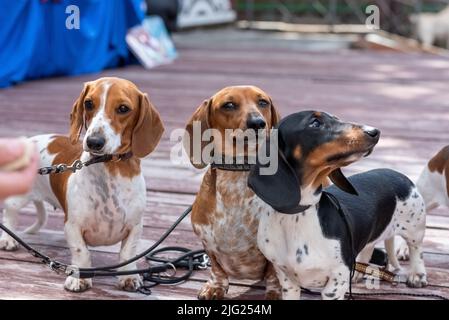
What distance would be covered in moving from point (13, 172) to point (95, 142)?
1034mm

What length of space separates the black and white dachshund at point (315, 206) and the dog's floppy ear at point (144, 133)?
403 mm

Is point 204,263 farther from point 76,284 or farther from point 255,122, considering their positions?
point 255,122

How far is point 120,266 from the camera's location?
2617 mm

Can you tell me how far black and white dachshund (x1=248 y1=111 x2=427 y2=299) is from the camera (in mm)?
2102

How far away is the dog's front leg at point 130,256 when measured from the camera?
8.63ft

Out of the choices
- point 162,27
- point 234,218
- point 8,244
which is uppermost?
point 234,218

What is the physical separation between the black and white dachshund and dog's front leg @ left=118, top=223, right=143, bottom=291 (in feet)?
1.57

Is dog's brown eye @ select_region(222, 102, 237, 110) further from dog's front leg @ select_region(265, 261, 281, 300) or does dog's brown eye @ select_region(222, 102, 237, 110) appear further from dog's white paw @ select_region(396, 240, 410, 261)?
dog's white paw @ select_region(396, 240, 410, 261)

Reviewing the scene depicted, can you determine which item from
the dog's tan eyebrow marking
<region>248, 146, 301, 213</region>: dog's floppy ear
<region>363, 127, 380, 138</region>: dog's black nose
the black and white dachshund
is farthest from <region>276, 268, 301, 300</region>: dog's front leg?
<region>363, 127, 380, 138</region>: dog's black nose

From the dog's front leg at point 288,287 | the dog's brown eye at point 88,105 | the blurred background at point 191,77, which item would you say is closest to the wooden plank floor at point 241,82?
the blurred background at point 191,77

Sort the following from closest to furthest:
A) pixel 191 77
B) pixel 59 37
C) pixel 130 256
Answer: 1. pixel 130 256
2. pixel 59 37
3. pixel 191 77

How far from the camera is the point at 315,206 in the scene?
7.28 ft

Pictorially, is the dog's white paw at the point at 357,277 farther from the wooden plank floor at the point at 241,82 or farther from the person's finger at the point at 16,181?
the person's finger at the point at 16,181

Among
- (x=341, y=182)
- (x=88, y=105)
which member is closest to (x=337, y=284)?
(x=341, y=182)
